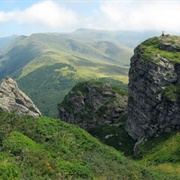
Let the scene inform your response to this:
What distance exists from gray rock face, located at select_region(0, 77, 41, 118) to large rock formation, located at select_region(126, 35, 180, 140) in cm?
3910

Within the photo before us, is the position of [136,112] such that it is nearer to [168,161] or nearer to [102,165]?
[168,161]

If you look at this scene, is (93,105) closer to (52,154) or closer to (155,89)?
(155,89)

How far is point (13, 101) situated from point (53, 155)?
24.2 m

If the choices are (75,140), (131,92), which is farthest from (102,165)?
(131,92)

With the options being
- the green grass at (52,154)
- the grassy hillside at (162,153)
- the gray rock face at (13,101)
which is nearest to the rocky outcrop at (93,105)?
the grassy hillside at (162,153)

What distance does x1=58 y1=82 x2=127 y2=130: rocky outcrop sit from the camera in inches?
5625

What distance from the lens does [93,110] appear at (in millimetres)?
149500

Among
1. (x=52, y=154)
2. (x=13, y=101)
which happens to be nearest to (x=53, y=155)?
(x=52, y=154)

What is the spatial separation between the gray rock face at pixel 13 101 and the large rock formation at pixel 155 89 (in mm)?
39096

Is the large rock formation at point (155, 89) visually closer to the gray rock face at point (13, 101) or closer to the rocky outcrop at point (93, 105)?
the rocky outcrop at point (93, 105)

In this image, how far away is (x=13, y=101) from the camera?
78688 millimetres

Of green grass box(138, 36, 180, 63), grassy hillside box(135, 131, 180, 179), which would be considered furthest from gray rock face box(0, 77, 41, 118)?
green grass box(138, 36, 180, 63)

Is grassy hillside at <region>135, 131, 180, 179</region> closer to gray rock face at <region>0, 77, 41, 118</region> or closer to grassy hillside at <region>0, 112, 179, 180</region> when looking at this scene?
grassy hillside at <region>0, 112, 179, 180</region>

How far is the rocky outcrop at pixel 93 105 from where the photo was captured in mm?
142875
